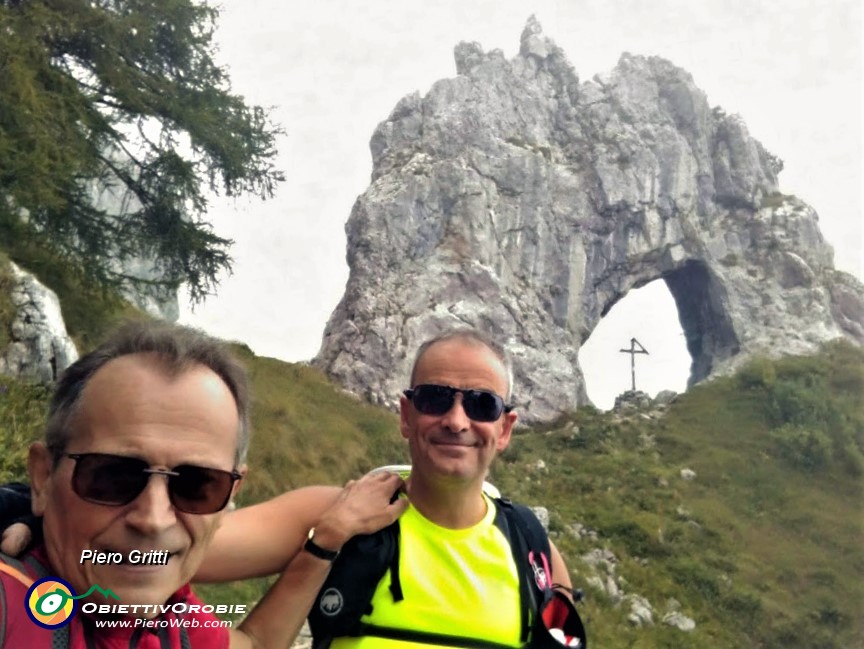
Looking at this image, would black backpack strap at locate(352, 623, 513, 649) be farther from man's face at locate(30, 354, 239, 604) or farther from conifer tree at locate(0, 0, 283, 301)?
conifer tree at locate(0, 0, 283, 301)

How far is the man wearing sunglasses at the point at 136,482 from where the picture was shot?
138 centimetres

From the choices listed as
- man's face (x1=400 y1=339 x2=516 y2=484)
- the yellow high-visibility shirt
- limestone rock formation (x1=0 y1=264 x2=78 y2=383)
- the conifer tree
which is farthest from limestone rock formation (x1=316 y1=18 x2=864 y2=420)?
the yellow high-visibility shirt

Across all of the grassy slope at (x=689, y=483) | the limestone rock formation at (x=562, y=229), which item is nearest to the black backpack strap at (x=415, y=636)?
the grassy slope at (x=689, y=483)

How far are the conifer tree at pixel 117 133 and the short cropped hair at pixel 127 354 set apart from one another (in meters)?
9.54

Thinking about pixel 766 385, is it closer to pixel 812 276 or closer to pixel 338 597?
pixel 812 276

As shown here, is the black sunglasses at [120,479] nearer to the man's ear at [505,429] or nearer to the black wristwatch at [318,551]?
the black wristwatch at [318,551]

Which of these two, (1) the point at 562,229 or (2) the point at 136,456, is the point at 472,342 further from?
(1) the point at 562,229

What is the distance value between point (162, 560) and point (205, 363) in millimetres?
485

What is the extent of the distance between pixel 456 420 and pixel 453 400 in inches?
3.9

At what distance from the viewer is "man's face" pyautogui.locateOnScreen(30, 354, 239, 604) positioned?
4.53 feet

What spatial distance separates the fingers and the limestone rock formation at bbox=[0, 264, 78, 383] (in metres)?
8.18

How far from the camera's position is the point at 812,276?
153ft

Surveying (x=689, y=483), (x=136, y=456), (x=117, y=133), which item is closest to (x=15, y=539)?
(x=136, y=456)

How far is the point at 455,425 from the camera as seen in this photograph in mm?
2398
